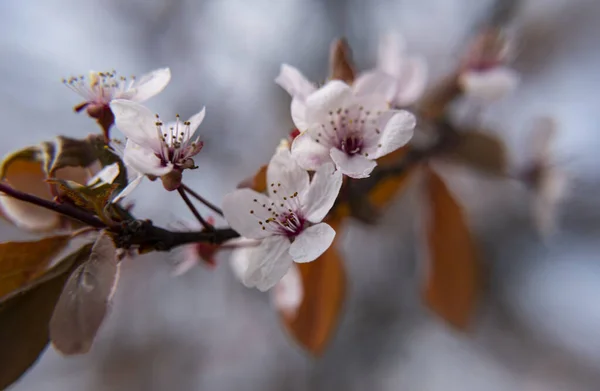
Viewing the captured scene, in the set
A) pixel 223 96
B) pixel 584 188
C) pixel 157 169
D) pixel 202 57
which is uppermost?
pixel 157 169

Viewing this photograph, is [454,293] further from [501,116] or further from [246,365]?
[246,365]

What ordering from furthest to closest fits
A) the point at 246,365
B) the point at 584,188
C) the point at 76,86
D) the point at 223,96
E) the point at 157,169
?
the point at 246,365, the point at 223,96, the point at 584,188, the point at 76,86, the point at 157,169

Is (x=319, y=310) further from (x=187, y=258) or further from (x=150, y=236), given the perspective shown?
(x=150, y=236)

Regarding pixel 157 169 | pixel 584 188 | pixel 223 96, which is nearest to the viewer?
pixel 157 169

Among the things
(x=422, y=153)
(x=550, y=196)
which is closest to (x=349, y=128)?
(x=422, y=153)

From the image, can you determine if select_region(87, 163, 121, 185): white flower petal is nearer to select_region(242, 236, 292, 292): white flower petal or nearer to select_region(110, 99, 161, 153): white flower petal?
select_region(110, 99, 161, 153): white flower petal

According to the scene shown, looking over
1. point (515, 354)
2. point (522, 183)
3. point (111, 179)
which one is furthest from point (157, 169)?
point (515, 354)
